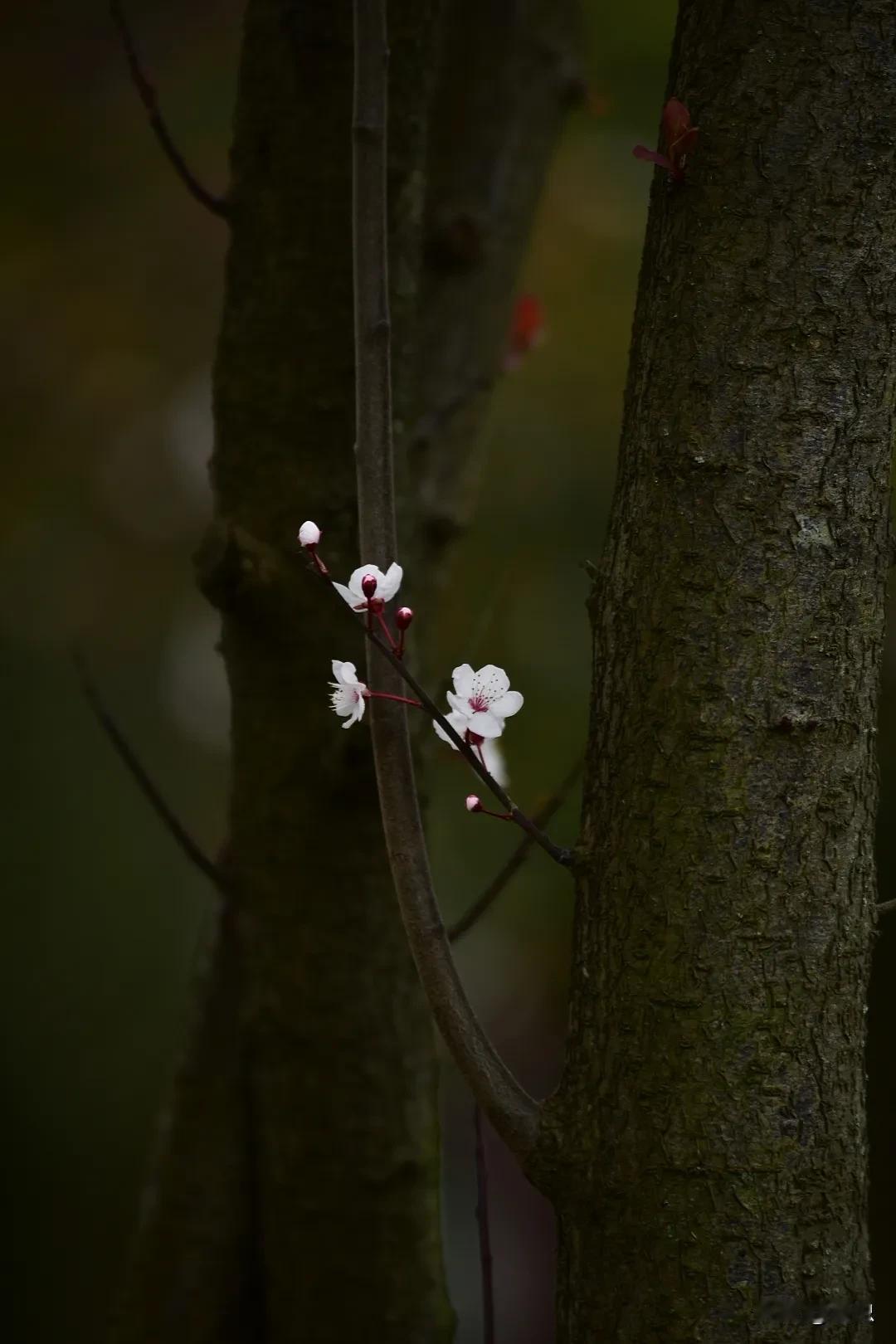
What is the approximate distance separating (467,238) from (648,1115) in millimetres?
1337

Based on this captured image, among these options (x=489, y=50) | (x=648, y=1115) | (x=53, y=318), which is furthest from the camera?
(x=53, y=318)

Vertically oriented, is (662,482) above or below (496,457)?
below

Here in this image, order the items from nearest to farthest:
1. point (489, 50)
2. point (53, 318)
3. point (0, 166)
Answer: point (489, 50) → point (0, 166) → point (53, 318)

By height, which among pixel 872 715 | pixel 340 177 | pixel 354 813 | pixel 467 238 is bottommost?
pixel 872 715

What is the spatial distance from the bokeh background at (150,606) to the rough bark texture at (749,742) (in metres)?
1.81

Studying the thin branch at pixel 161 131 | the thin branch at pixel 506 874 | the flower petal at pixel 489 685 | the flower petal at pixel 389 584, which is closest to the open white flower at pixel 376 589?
the flower petal at pixel 389 584

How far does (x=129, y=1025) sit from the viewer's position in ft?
9.61

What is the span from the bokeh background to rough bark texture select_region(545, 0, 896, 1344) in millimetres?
1805

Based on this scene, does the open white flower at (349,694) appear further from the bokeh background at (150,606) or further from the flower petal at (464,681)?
the bokeh background at (150,606)

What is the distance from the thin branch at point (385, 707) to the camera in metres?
0.89

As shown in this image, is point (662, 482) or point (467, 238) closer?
point (662, 482)

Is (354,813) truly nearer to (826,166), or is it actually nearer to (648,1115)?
(648,1115)

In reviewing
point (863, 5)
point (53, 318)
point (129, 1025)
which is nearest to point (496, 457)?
point (53, 318)

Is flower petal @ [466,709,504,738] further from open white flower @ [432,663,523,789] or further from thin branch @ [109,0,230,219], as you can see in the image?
thin branch @ [109,0,230,219]
